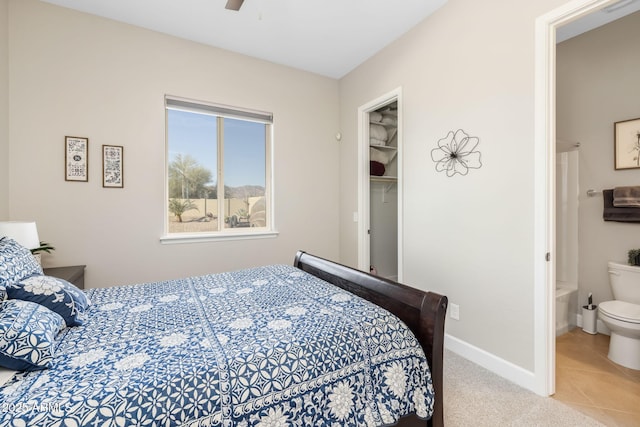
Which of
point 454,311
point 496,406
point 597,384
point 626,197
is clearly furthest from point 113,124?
point 626,197

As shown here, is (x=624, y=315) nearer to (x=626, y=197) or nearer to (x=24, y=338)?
(x=626, y=197)

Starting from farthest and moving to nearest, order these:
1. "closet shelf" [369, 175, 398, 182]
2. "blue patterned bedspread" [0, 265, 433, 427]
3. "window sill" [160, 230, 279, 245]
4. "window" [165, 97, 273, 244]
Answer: "closet shelf" [369, 175, 398, 182]
"window" [165, 97, 273, 244]
"window sill" [160, 230, 279, 245]
"blue patterned bedspread" [0, 265, 433, 427]

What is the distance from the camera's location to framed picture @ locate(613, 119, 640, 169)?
243 cm

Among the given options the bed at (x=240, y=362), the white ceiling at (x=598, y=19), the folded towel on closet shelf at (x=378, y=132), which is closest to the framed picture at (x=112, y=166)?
the bed at (x=240, y=362)

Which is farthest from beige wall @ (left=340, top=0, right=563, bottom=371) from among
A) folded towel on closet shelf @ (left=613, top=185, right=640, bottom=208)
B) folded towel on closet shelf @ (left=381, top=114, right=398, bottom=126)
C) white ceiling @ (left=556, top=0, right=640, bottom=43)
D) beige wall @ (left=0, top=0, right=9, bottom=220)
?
beige wall @ (left=0, top=0, right=9, bottom=220)

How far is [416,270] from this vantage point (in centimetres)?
269

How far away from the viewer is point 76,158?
2459 mm

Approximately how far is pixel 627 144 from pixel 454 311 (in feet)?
7.01

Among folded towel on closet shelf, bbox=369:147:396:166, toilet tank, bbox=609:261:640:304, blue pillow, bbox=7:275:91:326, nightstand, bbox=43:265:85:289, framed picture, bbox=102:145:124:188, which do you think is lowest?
toilet tank, bbox=609:261:640:304

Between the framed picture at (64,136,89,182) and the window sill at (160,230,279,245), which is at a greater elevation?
the framed picture at (64,136,89,182)

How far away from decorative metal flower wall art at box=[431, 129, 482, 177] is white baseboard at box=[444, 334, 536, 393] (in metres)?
1.39

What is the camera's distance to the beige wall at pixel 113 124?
7.61 ft

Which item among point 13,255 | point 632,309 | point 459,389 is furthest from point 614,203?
point 13,255

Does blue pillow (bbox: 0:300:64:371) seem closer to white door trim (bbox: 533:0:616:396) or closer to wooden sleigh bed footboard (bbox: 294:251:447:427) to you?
wooden sleigh bed footboard (bbox: 294:251:447:427)
